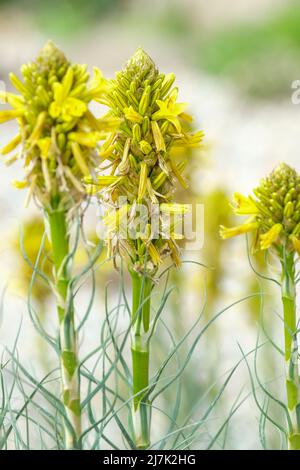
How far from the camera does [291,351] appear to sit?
0.64 metres

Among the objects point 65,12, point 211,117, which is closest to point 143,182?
point 211,117

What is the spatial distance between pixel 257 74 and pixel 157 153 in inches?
195

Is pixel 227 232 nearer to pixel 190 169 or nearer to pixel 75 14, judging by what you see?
pixel 190 169

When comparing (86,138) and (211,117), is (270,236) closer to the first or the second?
(86,138)

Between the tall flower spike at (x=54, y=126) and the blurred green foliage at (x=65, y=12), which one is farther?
the blurred green foliage at (x=65, y=12)

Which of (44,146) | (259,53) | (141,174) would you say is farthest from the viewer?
(259,53)

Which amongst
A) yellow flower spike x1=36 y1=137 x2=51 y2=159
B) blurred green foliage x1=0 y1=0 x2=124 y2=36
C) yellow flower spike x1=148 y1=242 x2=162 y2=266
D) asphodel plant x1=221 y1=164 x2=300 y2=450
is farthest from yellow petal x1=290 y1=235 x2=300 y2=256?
blurred green foliage x1=0 y1=0 x2=124 y2=36

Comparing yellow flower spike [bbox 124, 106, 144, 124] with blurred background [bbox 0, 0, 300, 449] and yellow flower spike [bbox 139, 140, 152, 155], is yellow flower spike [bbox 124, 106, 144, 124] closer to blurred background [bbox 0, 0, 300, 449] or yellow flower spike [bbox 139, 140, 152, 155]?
yellow flower spike [bbox 139, 140, 152, 155]

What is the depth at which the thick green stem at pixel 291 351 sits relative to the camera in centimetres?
64

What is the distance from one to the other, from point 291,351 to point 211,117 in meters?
4.34

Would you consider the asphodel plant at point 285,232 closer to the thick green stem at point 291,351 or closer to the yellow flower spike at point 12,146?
the thick green stem at point 291,351

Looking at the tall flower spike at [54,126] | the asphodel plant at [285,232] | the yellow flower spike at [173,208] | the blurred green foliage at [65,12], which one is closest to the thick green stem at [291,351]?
the asphodel plant at [285,232]

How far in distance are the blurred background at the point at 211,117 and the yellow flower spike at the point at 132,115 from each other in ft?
0.43

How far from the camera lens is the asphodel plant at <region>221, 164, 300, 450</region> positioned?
65 centimetres
